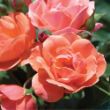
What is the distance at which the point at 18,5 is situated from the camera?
1.96 ft

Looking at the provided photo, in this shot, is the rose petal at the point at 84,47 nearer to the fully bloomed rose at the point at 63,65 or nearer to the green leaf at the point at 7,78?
the fully bloomed rose at the point at 63,65

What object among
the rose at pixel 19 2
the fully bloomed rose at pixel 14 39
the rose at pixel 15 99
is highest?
the rose at pixel 19 2

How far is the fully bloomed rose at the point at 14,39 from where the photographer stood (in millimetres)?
539

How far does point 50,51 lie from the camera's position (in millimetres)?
537

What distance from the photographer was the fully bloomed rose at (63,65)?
521mm

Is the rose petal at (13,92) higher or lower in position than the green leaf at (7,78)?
higher

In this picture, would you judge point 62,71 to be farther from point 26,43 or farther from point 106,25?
point 106,25

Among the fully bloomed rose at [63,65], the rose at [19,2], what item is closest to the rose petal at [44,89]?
the fully bloomed rose at [63,65]

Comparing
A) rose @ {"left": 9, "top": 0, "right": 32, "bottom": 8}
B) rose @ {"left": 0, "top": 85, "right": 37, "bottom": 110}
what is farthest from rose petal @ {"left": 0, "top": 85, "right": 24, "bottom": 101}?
rose @ {"left": 9, "top": 0, "right": 32, "bottom": 8}

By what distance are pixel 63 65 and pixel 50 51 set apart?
0.02 m

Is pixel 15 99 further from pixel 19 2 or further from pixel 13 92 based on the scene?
pixel 19 2

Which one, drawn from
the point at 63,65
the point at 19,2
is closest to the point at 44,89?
the point at 63,65

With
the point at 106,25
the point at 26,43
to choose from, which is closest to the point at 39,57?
the point at 26,43

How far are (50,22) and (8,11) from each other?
10 cm
